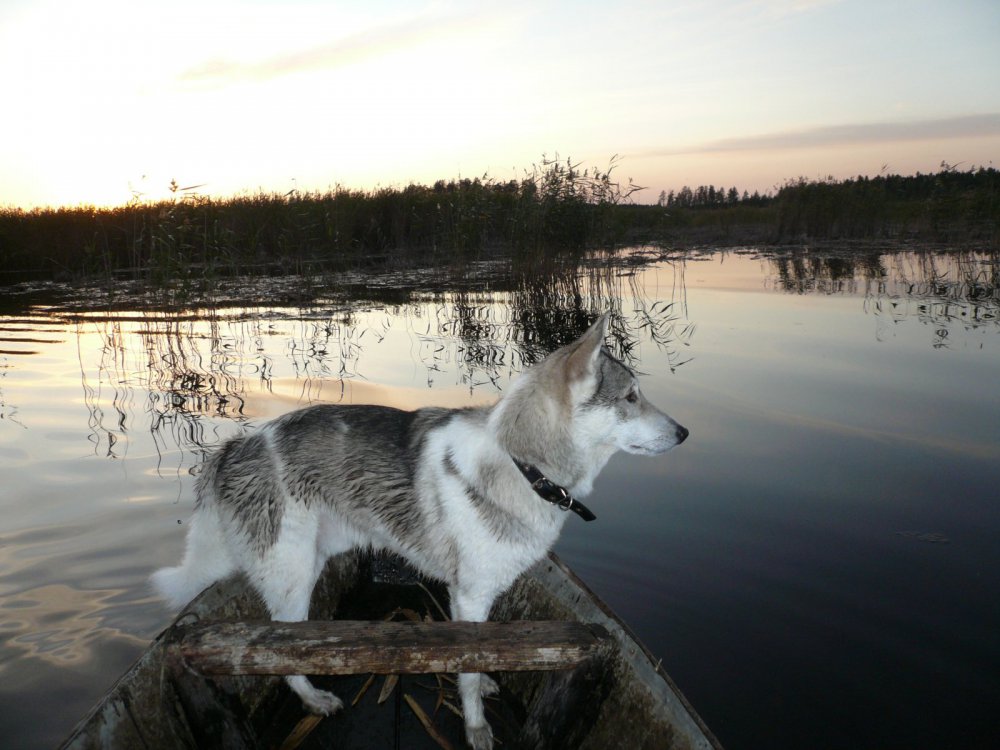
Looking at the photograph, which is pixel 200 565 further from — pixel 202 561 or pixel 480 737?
pixel 480 737

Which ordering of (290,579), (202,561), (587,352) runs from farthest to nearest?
(202,561), (290,579), (587,352)

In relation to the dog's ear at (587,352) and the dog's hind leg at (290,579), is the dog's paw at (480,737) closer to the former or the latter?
the dog's hind leg at (290,579)

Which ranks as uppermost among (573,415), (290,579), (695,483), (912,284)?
(573,415)

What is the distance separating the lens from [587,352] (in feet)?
11.8

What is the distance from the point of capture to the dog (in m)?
3.72

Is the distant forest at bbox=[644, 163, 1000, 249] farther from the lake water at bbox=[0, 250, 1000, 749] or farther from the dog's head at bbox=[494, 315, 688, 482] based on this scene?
the dog's head at bbox=[494, 315, 688, 482]

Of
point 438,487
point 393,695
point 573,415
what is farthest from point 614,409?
point 393,695

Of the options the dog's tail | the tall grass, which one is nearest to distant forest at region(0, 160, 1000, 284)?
the tall grass

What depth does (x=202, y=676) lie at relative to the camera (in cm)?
288

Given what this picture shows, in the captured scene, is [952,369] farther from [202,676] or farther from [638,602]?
[202,676]

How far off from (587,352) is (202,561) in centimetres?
248

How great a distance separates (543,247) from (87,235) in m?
18.2

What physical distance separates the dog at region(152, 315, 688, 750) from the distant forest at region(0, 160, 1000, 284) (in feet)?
27.9

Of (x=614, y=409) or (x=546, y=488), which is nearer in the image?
(x=546, y=488)
